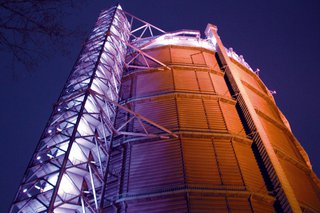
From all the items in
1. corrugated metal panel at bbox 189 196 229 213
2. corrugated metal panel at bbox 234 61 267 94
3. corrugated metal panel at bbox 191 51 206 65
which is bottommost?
corrugated metal panel at bbox 189 196 229 213

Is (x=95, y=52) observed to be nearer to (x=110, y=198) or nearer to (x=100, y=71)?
(x=100, y=71)

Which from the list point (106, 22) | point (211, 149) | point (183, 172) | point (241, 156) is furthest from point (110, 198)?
point (106, 22)

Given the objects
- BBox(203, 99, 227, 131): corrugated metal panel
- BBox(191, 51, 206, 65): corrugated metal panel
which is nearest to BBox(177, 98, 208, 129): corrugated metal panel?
BBox(203, 99, 227, 131): corrugated metal panel

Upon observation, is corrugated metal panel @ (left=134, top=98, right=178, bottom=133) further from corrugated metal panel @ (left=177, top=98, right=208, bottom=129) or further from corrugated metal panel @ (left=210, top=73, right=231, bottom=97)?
corrugated metal panel @ (left=210, top=73, right=231, bottom=97)

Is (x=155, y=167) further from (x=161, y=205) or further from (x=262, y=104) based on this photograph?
(x=262, y=104)

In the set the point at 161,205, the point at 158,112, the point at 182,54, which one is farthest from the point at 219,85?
the point at 161,205

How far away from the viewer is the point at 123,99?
1480 cm

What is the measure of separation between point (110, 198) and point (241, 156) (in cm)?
486

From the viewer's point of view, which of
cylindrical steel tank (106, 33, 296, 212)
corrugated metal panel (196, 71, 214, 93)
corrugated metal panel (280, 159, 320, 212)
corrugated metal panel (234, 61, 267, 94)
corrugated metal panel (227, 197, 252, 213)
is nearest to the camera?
corrugated metal panel (227, 197, 252, 213)

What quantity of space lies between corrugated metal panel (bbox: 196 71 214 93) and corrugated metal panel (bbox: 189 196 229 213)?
5.52 m

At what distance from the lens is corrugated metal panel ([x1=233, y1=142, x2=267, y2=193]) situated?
11219mm

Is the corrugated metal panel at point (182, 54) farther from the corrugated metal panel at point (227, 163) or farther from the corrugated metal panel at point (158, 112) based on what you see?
the corrugated metal panel at point (227, 163)

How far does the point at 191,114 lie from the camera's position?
13125 millimetres

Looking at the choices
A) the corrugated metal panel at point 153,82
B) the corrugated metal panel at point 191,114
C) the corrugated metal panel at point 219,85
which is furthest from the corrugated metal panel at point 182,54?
the corrugated metal panel at point 191,114
